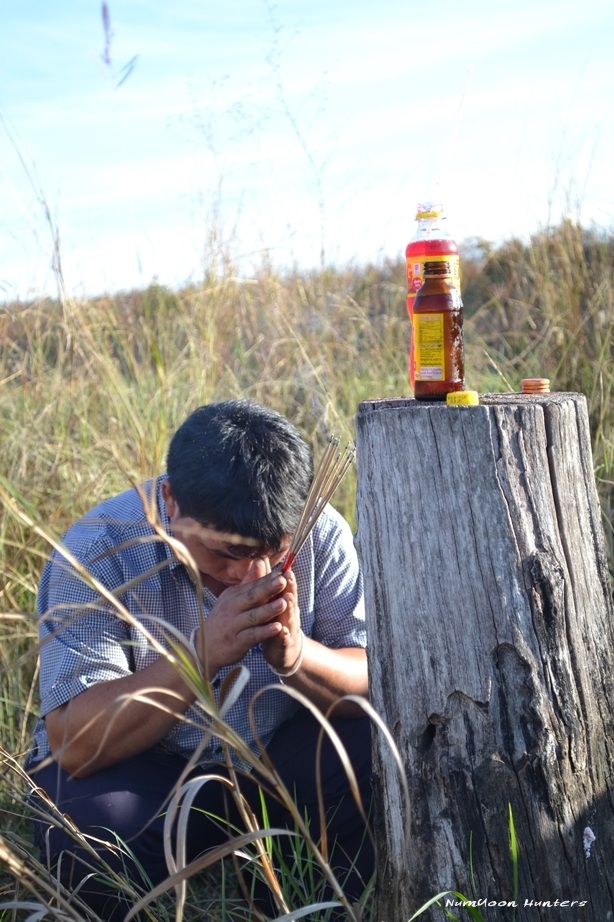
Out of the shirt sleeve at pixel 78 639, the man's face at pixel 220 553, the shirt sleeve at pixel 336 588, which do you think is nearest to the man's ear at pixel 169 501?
the man's face at pixel 220 553

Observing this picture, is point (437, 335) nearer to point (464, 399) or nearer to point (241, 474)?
point (464, 399)

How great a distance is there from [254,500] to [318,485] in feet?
1.18

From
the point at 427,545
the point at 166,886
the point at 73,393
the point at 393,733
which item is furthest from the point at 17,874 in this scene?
the point at 73,393

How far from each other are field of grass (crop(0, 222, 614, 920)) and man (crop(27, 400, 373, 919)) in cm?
55

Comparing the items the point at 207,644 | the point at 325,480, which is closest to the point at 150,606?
the point at 207,644

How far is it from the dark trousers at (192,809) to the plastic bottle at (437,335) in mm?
989

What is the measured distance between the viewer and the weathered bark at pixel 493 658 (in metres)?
1.66

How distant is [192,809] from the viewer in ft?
7.43

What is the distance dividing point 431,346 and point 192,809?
125cm

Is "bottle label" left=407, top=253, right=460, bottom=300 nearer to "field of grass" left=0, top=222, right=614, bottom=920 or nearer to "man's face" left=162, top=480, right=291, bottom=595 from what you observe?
"man's face" left=162, top=480, right=291, bottom=595

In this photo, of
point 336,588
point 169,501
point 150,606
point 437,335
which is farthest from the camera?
point 336,588

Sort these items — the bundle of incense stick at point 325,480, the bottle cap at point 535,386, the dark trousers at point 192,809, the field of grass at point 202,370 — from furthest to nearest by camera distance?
the field of grass at point 202,370 → the dark trousers at point 192,809 → the bottle cap at point 535,386 → the bundle of incense stick at point 325,480

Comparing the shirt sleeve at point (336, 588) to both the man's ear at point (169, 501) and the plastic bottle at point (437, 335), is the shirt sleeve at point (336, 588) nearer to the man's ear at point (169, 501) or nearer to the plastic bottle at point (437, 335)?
the man's ear at point (169, 501)

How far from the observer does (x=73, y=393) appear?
149 inches
